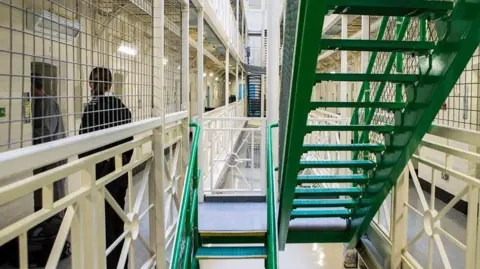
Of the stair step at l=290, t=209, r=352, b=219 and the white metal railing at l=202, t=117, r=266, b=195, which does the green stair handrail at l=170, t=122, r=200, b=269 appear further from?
the white metal railing at l=202, t=117, r=266, b=195

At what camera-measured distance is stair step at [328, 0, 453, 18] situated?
1.54m

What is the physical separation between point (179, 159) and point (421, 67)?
2.06m

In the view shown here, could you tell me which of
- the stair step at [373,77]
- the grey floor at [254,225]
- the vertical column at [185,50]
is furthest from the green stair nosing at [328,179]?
the vertical column at [185,50]

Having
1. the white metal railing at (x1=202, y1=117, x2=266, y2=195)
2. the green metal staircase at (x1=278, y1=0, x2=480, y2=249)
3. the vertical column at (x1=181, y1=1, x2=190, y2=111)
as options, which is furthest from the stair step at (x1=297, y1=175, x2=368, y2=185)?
the white metal railing at (x1=202, y1=117, x2=266, y2=195)

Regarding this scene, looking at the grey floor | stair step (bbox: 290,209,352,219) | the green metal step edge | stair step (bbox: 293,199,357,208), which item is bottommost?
the grey floor

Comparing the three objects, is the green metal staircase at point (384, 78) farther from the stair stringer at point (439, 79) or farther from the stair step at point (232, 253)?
the stair step at point (232, 253)

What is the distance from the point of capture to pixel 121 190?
227 centimetres

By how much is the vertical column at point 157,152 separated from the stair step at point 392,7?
111 cm

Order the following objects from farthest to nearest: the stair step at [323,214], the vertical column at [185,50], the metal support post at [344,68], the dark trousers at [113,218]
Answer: the metal support post at [344,68], the vertical column at [185,50], the stair step at [323,214], the dark trousers at [113,218]

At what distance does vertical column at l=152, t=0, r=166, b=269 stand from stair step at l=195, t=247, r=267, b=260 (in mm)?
731

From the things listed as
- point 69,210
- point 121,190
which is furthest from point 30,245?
point 69,210

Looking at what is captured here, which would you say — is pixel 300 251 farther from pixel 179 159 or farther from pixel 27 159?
pixel 27 159

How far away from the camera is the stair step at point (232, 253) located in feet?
9.78

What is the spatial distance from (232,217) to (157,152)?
1.88m
